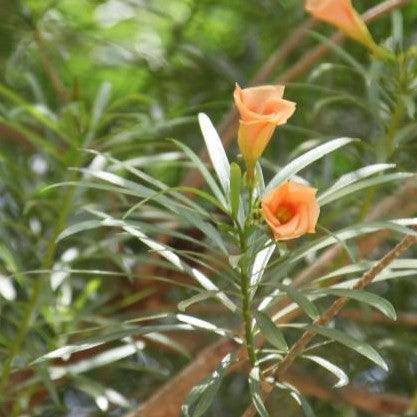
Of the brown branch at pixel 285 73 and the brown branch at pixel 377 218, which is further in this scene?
the brown branch at pixel 285 73

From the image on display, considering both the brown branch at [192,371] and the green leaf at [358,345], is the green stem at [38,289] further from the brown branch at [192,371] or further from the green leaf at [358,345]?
the green leaf at [358,345]

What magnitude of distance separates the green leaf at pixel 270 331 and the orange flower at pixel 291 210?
0.07 m

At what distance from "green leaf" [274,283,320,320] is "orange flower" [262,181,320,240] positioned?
0.04m

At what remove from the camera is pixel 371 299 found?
637 millimetres

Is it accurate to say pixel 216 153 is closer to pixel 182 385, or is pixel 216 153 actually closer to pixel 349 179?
pixel 349 179

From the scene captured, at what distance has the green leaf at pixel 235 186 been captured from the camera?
0.65m

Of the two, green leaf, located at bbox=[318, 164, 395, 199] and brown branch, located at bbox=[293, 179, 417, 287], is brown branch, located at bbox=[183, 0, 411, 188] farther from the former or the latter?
green leaf, located at bbox=[318, 164, 395, 199]

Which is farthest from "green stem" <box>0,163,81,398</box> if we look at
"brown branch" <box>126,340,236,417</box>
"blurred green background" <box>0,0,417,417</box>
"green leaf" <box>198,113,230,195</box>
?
"green leaf" <box>198,113,230,195</box>

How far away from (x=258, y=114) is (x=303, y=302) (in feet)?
0.35

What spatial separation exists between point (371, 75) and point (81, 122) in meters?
0.25

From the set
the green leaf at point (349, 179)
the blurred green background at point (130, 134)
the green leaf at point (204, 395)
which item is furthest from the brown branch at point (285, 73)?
the green leaf at point (204, 395)

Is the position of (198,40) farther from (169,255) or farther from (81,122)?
(169,255)

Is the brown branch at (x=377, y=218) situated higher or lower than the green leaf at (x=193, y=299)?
lower

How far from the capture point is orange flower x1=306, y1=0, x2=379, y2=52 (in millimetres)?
762
